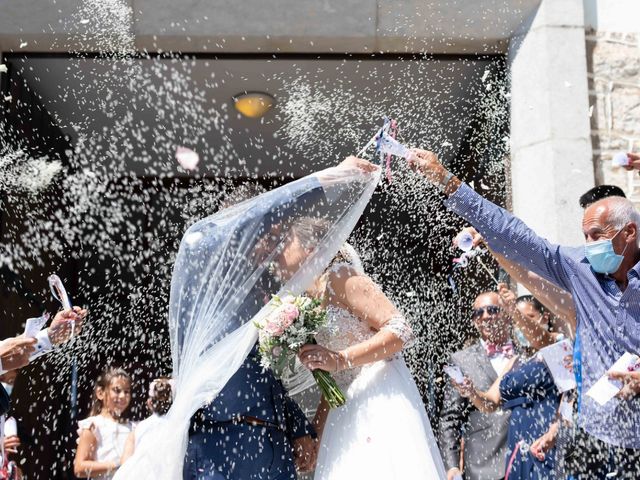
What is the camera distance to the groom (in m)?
4.01

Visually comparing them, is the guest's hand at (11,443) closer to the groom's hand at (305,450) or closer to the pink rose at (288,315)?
the groom's hand at (305,450)

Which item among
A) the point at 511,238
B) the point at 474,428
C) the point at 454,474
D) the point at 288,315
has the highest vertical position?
the point at 511,238

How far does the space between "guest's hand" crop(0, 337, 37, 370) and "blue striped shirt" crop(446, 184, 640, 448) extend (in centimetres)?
206

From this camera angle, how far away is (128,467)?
13.2 ft

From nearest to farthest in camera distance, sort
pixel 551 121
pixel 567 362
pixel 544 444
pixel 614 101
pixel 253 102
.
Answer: pixel 567 362 → pixel 544 444 → pixel 551 121 → pixel 614 101 → pixel 253 102

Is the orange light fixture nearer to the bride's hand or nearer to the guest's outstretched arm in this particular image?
the guest's outstretched arm

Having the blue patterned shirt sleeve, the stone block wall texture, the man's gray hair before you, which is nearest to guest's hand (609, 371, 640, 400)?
the blue patterned shirt sleeve

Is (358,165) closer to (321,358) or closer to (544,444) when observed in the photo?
(321,358)

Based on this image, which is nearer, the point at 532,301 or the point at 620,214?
the point at 620,214

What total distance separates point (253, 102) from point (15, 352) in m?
4.99

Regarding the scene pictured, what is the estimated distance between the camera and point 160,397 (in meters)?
6.06

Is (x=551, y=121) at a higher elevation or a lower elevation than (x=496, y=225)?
higher

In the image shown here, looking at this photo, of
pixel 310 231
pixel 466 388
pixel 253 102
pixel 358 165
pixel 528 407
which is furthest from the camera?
pixel 253 102

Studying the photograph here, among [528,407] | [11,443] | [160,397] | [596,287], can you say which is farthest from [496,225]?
[11,443]
